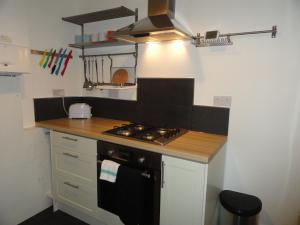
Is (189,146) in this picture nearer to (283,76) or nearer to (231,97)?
(231,97)

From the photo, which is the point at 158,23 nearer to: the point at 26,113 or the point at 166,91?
the point at 166,91

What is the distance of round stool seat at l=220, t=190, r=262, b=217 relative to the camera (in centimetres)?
141

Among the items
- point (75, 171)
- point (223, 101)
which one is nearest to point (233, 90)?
point (223, 101)

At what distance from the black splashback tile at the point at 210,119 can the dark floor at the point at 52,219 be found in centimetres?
147

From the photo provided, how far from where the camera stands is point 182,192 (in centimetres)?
134

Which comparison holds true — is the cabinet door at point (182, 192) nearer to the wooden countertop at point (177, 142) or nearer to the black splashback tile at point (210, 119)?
the wooden countertop at point (177, 142)

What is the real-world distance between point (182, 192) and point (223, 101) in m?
0.84

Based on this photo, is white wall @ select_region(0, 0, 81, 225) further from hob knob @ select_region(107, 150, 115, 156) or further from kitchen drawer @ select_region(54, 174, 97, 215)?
hob knob @ select_region(107, 150, 115, 156)

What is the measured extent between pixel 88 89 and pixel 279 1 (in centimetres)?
205

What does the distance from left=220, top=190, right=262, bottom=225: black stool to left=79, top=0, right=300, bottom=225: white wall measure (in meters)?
0.18

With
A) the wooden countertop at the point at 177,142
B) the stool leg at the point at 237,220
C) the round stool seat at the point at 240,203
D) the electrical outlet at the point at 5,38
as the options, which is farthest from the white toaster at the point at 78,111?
the stool leg at the point at 237,220

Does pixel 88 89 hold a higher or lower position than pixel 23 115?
higher

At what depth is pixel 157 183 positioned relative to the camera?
1.42 m

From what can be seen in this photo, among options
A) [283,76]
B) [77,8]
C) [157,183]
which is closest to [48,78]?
[77,8]
